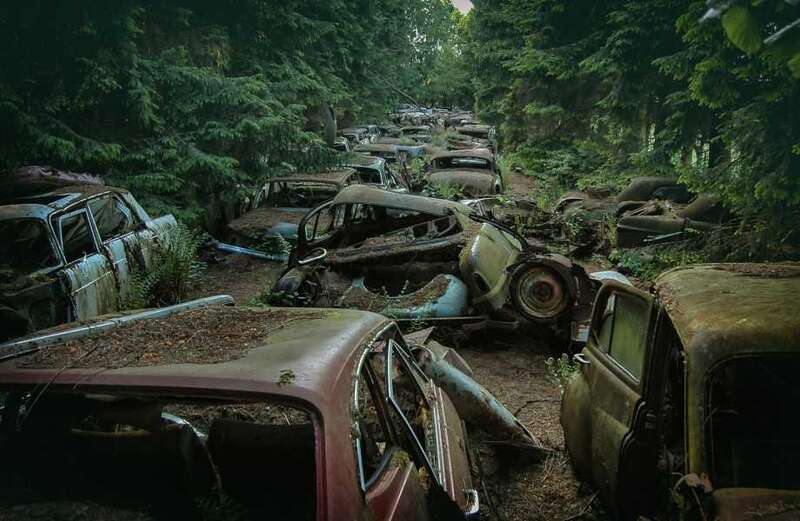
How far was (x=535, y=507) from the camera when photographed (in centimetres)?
408

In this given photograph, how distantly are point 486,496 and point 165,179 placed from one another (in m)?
7.94

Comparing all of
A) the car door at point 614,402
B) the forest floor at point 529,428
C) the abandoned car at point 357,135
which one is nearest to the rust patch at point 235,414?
the forest floor at point 529,428

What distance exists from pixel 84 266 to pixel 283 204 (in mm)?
4960

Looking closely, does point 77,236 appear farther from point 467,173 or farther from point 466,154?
point 466,154

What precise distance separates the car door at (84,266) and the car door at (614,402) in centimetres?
482

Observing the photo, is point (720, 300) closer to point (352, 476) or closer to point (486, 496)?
point (486, 496)

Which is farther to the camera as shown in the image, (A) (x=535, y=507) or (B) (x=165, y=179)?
(B) (x=165, y=179)

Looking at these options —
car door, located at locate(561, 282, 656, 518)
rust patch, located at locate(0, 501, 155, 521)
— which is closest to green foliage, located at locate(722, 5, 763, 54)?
car door, located at locate(561, 282, 656, 518)

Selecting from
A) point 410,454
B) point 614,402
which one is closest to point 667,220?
point 614,402

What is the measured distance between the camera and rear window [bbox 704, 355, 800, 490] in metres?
2.96

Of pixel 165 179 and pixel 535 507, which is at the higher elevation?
pixel 165 179

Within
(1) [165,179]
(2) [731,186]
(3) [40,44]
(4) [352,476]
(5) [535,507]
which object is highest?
(3) [40,44]

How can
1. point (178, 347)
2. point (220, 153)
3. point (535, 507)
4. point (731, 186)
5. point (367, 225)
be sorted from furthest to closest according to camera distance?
1. point (220, 153)
2. point (367, 225)
3. point (731, 186)
4. point (535, 507)
5. point (178, 347)

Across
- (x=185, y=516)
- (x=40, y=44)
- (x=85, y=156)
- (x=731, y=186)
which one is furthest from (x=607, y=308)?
(x=40, y=44)
